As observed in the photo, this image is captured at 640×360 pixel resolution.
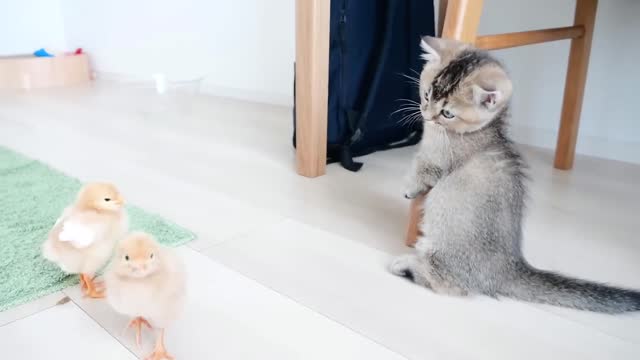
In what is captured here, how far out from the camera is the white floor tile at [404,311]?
0.61m

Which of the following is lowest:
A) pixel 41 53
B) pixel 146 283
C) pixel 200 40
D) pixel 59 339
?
pixel 59 339

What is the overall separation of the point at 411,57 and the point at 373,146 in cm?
27

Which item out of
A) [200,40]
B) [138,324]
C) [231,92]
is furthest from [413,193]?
[200,40]

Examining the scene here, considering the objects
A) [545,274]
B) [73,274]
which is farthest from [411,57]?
[73,274]

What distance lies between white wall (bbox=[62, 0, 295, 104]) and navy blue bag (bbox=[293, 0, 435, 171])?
31.7 inches

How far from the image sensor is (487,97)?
0.66 meters

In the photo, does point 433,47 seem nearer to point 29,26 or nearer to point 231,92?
point 231,92

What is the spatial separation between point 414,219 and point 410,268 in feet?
0.37

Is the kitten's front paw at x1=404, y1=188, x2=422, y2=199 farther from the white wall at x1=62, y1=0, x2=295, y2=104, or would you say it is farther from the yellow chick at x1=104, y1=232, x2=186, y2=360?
the white wall at x1=62, y1=0, x2=295, y2=104

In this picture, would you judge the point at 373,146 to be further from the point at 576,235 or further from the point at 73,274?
the point at 73,274

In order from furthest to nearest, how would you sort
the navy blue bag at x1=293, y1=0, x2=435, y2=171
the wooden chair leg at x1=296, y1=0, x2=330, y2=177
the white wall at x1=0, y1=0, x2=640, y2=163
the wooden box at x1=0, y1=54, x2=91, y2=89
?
the wooden box at x1=0, y1=54, x2=91, y2=89 → the white wall at x1=0, y1=0, x2=640, y2=163 → the navy blue bag at x1=293, y1=0, x2=435, y2=171 → the wooden chair leg at x1=296, y1=0, x2=330, y2=177

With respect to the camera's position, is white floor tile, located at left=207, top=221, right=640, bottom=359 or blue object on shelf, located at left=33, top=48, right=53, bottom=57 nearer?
white floor tile, located at left=207, top=221, right=640, bottom=359

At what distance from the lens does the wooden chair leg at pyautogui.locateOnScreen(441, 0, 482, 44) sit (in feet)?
2.56

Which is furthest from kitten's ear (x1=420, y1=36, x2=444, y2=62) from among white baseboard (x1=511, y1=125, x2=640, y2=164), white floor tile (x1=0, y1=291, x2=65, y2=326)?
white baseboard (x1=511, y1=125, x2=640, y2=164)
